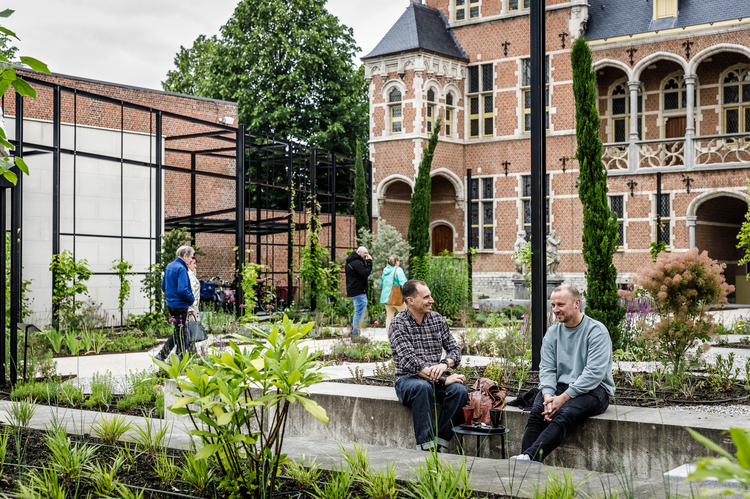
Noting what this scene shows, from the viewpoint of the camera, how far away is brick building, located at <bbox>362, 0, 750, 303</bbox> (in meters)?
23.5

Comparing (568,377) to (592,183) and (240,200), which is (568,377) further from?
(240,200)

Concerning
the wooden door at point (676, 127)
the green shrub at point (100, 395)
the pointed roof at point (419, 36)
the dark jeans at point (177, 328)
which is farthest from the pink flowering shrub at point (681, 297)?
the pointed roof at point (419, 36)

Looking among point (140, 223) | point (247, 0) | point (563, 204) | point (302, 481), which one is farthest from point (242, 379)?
point (247, 0)

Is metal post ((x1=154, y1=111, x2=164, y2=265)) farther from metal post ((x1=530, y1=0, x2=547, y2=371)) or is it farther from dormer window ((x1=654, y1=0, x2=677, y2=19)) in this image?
dormer window ((x1=654, y1=0, x2=677, y2=19))

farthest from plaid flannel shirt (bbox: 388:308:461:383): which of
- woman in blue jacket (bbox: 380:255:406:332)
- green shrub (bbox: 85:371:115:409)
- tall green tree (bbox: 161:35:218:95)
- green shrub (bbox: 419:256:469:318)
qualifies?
tall green tree (bbox: 161:35:218:95)

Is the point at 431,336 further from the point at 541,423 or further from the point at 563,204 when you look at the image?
the point at 563,204

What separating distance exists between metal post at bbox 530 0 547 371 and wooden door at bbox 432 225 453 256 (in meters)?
22.0

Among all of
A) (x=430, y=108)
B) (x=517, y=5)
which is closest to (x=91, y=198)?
→ (x=430, y=108)

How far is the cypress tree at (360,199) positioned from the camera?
21.7 metres

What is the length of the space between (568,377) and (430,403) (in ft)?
3.11

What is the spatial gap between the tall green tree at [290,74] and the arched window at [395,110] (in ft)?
12.0

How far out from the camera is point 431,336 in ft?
18.2

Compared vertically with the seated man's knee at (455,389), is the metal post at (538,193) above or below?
above

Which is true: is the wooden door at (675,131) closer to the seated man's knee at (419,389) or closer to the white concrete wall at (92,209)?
the white concrete wall at (92,209)
